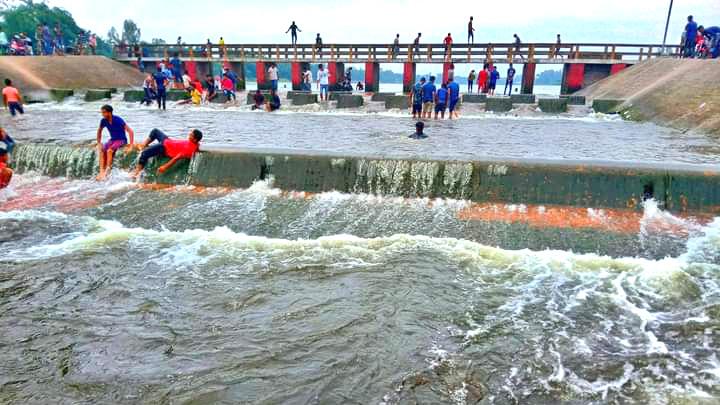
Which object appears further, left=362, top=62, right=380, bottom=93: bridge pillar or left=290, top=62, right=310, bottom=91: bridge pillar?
left=290, top=62, right=310, bottom=91: bridge pillar

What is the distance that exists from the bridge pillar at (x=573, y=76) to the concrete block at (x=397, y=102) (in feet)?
41.4

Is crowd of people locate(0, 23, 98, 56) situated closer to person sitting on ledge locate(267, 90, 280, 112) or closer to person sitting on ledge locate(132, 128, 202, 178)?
person sitting on ledge locate(267, 90, 280, 112)

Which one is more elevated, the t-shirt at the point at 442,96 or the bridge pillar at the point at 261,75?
the bridge pillar at the point at 261,75

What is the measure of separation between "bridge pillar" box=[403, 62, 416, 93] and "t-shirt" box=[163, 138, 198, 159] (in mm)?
21421

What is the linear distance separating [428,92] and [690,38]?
15.1 metres

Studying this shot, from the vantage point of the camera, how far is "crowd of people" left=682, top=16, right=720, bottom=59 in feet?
67.5

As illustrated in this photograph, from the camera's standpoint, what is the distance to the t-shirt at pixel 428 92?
54.6ft

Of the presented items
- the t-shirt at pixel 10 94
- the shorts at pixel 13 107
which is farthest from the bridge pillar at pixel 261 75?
the t-shirt at pixel 10 94

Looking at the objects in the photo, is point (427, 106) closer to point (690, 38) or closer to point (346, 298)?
point (346, 298)

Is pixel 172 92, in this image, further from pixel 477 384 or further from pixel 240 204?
pixel 477 384

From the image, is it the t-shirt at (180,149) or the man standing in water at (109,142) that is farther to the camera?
the man standing in water at (109,142)

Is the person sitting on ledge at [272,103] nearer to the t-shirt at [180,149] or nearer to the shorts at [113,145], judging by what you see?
the shorts at [113,145]

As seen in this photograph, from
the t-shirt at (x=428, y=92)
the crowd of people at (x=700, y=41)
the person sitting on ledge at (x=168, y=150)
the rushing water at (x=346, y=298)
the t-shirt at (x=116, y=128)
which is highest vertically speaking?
the crowd of people at (x=700, y=41)

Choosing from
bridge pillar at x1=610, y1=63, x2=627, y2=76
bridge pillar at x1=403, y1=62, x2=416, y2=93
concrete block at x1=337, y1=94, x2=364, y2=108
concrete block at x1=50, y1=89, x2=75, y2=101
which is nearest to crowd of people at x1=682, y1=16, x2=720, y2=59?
bridge pillar at x1=610, y1=63, x2=627, y2=76
